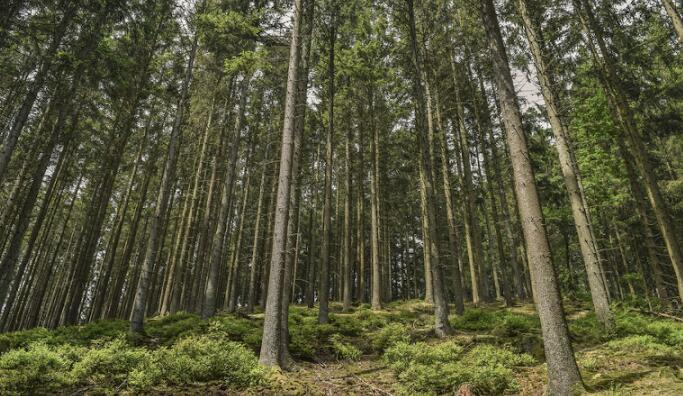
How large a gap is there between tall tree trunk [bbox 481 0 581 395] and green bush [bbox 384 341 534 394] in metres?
0.92

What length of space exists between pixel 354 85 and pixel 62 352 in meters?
16.5

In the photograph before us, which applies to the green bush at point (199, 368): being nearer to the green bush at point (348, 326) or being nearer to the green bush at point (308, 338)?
the green bush at point (308, 338)

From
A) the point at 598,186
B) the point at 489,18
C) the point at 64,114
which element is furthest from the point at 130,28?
the point at 598,186

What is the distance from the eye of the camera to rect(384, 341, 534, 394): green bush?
6.05 metres

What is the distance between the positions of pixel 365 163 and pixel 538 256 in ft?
68.7

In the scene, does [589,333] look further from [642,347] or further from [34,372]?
[34,372]

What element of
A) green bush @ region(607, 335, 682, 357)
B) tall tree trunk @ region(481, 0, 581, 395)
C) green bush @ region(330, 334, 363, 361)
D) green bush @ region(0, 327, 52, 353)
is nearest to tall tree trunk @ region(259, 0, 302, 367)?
green bush @ region(330, 334, 363, 361)

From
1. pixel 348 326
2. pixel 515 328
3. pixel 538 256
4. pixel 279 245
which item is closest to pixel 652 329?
pixel 515 328

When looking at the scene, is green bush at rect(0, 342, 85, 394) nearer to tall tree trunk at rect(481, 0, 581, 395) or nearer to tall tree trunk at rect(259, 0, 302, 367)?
tall tree trunk at rect(259, 0, 302, 367)

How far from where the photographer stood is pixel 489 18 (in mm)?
7496

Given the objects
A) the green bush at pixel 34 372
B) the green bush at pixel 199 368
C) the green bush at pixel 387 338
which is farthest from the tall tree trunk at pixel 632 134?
the green bush at pixel 34 372

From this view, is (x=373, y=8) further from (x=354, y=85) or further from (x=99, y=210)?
(x=99, y=210)

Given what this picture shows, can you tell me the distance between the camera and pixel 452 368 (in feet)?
21.2

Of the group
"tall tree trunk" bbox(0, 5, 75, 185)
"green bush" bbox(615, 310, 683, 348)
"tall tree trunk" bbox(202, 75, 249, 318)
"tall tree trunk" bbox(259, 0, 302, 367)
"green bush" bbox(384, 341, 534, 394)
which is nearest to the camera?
"green bush" bbox(384, 341, 534, 394)
